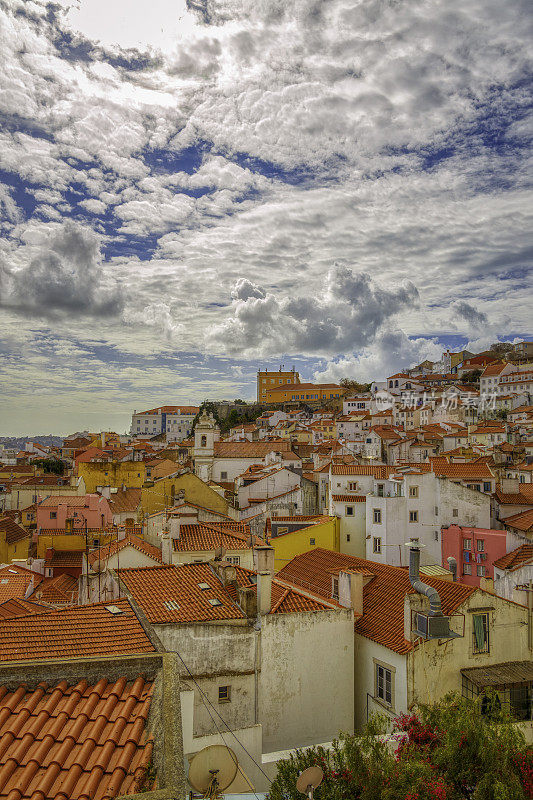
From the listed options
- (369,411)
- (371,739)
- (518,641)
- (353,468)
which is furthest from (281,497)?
(369,411)

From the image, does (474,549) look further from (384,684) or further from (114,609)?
(114,609)

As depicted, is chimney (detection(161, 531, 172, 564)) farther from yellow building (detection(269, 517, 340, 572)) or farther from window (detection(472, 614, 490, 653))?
window (detection(472, 614, 490, 653))

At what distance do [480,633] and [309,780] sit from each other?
27.3ft

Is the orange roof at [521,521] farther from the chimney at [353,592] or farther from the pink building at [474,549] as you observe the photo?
the chimney at [353,592]

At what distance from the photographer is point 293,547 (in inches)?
1220

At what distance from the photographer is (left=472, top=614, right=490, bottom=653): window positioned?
47.2 feet

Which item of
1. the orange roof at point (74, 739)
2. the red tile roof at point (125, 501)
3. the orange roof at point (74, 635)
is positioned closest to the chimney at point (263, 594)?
the orange roof at point (74, 635)

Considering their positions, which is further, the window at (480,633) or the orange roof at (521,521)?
the orange roof at (521,521)

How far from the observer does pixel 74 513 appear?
118 ft

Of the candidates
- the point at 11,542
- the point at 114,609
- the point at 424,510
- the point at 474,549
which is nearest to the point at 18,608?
the point at 114,609

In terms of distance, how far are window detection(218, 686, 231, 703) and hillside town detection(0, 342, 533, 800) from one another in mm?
46

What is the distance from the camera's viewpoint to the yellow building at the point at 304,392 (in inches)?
5290

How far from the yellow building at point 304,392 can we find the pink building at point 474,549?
98652mm

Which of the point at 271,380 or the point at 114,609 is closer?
the point at 114,609
